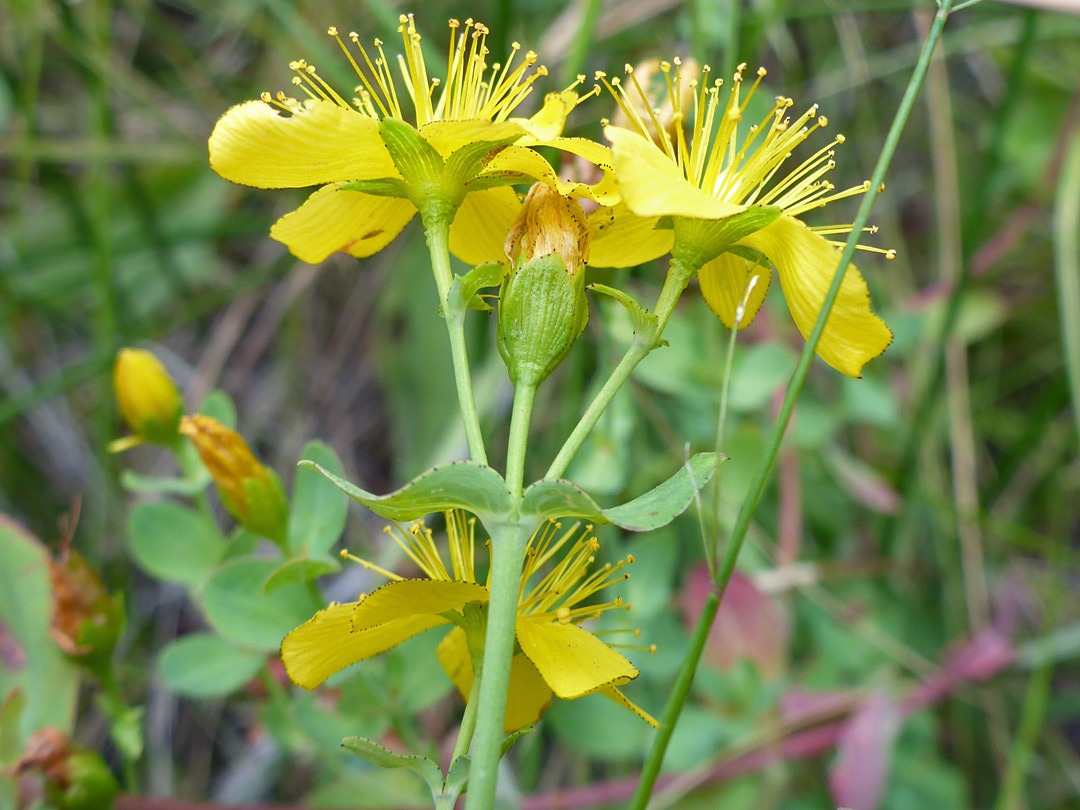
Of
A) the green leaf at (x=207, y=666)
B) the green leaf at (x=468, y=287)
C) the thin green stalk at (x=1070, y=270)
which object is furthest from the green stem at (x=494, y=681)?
the thin green stalk at (x=1070, y=270)

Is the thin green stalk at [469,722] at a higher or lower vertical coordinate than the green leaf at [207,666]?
higher

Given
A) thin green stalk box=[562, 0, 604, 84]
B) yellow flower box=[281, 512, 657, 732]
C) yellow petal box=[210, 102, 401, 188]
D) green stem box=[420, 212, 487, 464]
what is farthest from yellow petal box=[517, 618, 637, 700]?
thin green stalk box=[562, 0, 604, 84]

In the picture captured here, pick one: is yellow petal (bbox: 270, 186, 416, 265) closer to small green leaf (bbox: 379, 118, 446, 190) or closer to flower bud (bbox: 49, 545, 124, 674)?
small green leaf (bbox: 379, 118, 446, 190)

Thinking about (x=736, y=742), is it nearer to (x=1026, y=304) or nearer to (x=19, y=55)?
(x=1026, y=304)

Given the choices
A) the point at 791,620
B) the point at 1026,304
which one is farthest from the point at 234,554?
the point at 1026,304

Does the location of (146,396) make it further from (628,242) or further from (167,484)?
(628,242)

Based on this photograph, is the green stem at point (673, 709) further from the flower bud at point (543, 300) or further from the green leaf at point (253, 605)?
the green leaf at point (253, 605)

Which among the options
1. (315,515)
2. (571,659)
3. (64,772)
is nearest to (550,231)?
(571,659)
